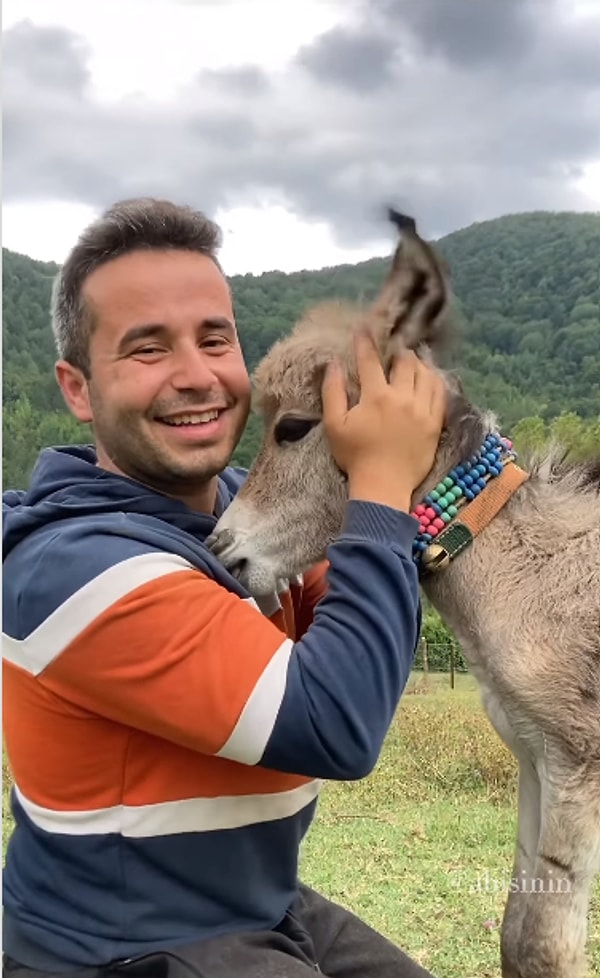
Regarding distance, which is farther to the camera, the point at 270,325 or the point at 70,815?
the point at 270,325

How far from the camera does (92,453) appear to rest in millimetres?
1691

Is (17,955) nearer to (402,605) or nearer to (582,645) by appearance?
(402,605)

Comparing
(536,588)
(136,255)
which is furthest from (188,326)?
(536,588)

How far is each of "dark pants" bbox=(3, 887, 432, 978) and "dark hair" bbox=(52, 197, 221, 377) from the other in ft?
3.01

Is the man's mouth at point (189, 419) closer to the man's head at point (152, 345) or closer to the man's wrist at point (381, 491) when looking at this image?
the man's head at point (152, 345)

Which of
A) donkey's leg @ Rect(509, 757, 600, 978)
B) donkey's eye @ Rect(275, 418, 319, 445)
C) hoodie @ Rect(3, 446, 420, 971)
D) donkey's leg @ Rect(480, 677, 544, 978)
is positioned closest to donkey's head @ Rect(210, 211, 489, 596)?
donkey's eye @ Rect(275, 418, 319, 445)

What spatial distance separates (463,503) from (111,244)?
74cm

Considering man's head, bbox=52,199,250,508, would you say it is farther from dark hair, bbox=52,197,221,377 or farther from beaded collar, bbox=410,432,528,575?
beaded collar, bbox=410,432,528,575

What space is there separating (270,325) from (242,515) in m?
0.37

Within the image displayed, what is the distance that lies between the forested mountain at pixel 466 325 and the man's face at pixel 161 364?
145 millimetres

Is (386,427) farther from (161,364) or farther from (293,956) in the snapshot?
(293,956)

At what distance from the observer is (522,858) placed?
1759 millimetres

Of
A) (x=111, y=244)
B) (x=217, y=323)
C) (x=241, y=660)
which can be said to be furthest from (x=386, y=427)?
(x=111, y=244)

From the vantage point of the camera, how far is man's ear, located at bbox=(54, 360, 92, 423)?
5.17ft
